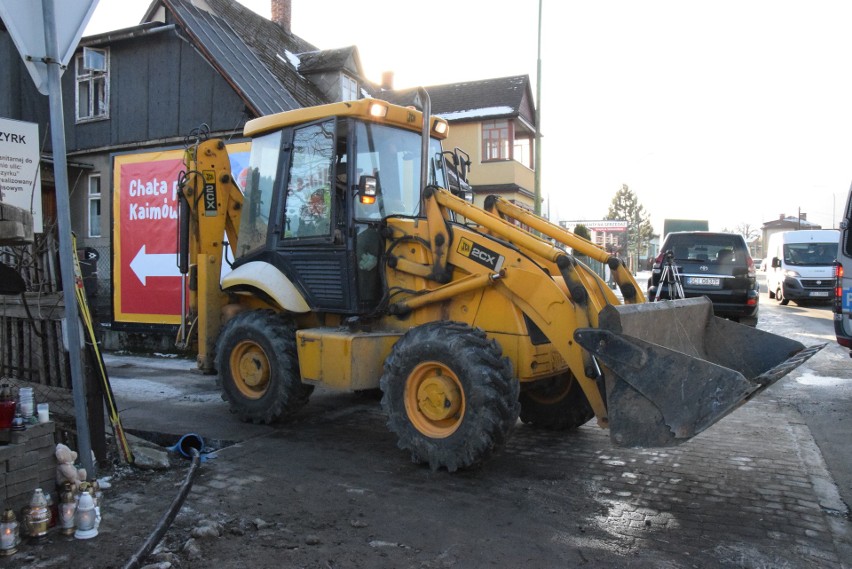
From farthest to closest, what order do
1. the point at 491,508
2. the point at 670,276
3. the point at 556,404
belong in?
the point at 670,276
the point at 556,404
the point at 491,508

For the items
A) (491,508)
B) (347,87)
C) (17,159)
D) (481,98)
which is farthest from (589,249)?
(481,98)

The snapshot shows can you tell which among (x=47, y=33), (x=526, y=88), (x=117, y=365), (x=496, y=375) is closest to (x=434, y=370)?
(x=496, y=375)

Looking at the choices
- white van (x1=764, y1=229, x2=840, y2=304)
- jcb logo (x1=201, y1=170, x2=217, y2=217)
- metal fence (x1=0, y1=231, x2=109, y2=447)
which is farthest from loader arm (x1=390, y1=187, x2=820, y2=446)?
white van (x1=764, y1=229, x2=840, y2=304)

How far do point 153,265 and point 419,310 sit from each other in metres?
8.31

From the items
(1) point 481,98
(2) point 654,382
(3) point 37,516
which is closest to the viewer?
(3) point 37,516

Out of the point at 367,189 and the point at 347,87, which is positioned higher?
the point at 347,87

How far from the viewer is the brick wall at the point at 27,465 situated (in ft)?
12.2

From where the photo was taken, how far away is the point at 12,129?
7105mm

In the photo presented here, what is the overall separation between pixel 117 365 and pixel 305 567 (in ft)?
27.7

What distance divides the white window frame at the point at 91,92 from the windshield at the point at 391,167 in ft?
39.2

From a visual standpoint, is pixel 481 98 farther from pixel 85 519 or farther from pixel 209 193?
pixel 85 519

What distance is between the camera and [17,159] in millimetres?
7188

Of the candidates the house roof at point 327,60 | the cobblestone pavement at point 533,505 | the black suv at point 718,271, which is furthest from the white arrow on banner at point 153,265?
the black suv at point 718,271

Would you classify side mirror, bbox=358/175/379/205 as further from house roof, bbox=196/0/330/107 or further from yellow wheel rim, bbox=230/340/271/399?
house roof, bbox=196/0/330/107
